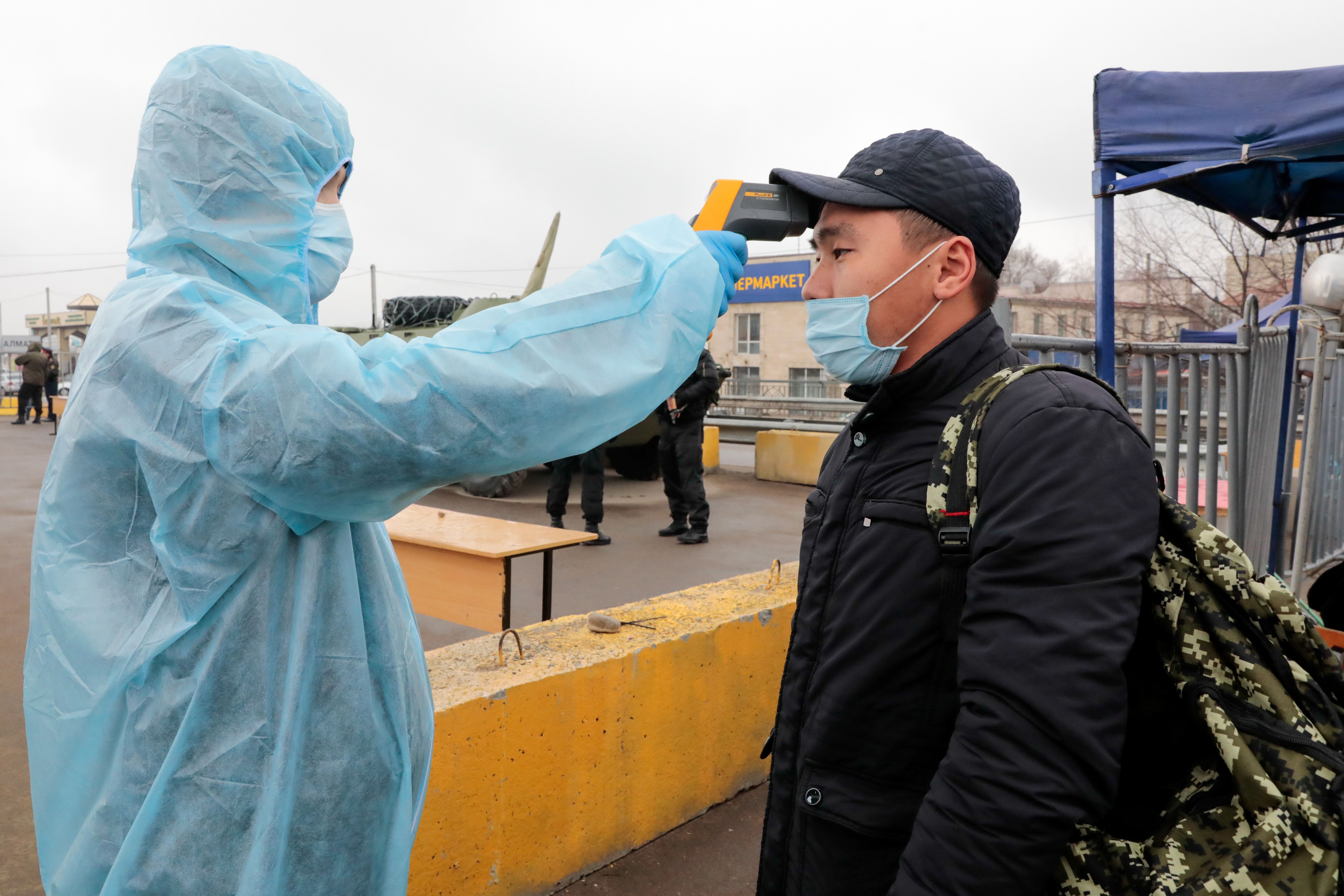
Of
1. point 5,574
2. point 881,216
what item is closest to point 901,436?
point 881,216

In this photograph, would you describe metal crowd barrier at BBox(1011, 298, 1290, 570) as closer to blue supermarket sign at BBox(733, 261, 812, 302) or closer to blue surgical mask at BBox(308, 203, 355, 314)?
blue surgical mask at BBox(308, 203, 355, 314)

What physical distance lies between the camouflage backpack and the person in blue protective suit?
61cm

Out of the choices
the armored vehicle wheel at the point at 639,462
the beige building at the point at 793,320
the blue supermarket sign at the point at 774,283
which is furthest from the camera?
the beige building at the point at 793,320

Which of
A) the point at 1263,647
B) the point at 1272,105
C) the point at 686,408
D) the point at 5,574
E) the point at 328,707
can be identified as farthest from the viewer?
the point at 686,408

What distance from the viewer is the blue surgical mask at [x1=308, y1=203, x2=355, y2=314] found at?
1563 millimetres

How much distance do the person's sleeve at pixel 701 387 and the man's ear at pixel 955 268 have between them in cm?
685

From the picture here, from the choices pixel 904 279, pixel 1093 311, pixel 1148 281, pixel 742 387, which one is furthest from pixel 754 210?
pixel 1148 281

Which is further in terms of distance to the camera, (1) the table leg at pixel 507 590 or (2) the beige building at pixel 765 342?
(2) the beige building at pixel 765 342

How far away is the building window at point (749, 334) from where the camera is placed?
40.7m

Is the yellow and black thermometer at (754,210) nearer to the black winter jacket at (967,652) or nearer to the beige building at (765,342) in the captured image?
the black winter jacket at (967,652)

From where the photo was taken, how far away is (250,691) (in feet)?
4.28

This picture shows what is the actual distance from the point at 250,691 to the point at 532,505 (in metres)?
9.56

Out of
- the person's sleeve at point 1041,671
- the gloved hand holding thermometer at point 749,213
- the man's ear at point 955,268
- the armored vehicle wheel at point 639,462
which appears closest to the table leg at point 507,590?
the gloved hand holding thermometer at point 749,213

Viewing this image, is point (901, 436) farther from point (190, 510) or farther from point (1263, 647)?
point (190, 510)
